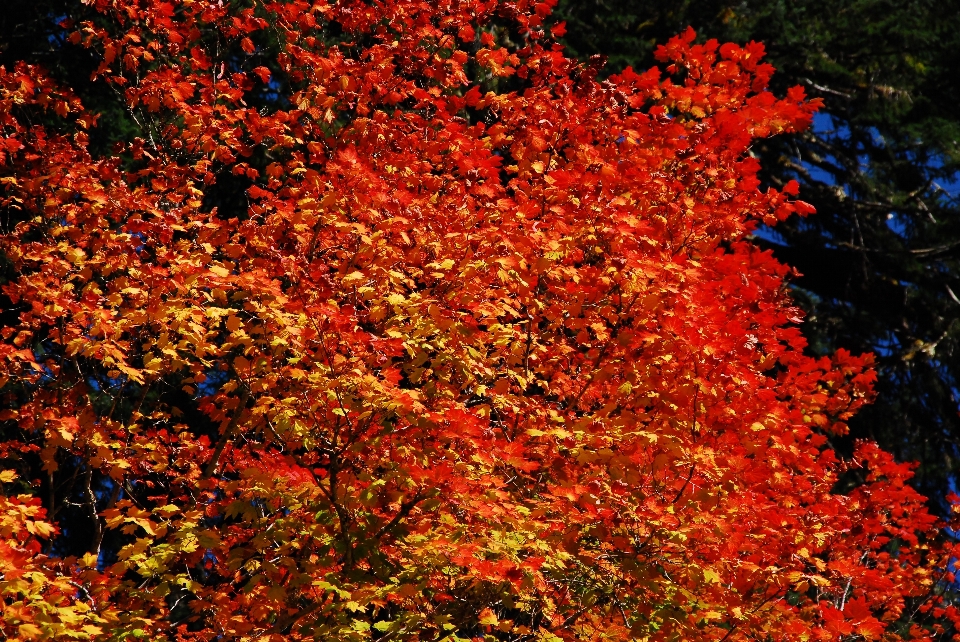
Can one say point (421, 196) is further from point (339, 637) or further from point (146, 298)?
point (339, 637)

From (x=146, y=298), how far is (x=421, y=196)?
226 centimetres

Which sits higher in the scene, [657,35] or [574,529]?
[657,35]

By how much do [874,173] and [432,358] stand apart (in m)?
16.7

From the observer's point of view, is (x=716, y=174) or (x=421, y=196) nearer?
(x=421, y=196)

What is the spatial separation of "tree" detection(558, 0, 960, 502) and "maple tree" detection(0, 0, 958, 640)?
351 inches

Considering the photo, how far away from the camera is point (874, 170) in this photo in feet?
67.4

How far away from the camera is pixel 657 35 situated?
57.6 feet

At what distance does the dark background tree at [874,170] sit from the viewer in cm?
1748

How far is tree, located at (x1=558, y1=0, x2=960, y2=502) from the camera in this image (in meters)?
17.5

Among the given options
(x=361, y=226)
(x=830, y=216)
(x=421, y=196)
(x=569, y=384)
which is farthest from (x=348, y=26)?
(x=830, y=216)

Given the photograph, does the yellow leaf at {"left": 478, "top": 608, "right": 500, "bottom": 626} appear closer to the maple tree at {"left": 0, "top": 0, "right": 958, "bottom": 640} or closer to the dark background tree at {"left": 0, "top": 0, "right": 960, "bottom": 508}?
the maple tree at {"left": 0, "top": 0, "right": 958, "bottom": 640}

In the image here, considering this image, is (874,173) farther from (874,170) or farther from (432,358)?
(432,358)

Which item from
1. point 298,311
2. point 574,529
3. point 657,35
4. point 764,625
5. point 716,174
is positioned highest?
point 657,35

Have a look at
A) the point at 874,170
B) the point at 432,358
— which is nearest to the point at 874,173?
the point at 874,170
